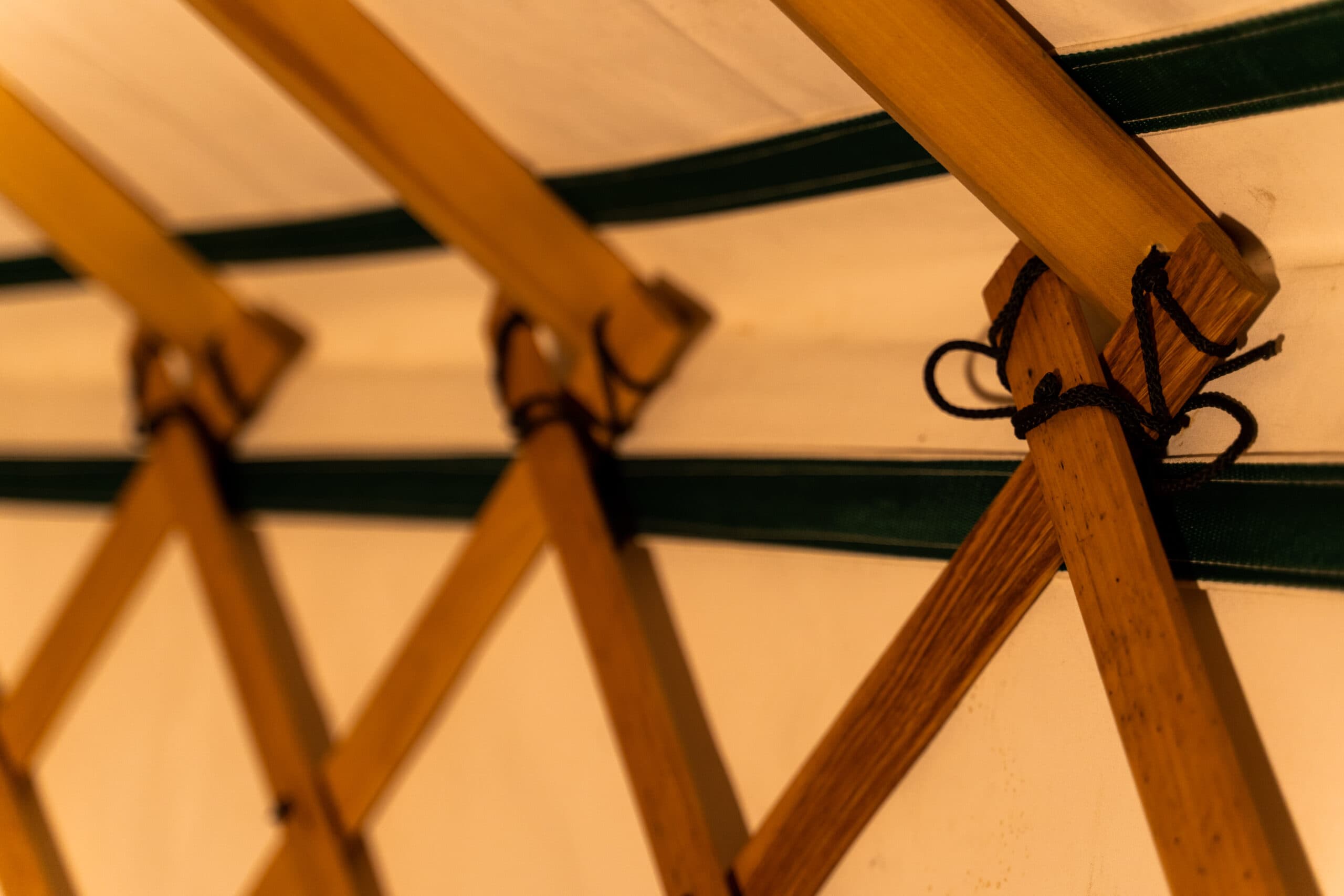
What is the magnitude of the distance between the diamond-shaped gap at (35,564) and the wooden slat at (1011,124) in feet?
6.07

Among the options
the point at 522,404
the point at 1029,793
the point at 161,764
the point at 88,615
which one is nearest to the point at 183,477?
the point at 88,615

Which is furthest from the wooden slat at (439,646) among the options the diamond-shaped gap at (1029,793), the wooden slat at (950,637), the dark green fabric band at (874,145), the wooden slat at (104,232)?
the wooden slat at (104,232)

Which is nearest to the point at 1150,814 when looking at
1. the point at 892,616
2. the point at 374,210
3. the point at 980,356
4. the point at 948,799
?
the point at 948,799

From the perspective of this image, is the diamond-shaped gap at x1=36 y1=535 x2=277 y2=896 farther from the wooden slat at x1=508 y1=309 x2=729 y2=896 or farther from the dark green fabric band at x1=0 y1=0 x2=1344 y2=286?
the wooden slat at x1=508 y1=309 x2=729 y2=896

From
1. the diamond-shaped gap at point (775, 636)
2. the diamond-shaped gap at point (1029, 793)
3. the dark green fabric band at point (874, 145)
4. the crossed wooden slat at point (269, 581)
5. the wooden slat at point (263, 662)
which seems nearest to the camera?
the dark green fabric band at point (874, 145)

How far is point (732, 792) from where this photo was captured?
135 cm

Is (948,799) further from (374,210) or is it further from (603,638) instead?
(374,210)

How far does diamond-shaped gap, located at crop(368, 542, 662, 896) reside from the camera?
4.77 feet

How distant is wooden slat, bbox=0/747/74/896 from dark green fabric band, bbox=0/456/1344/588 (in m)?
0.64

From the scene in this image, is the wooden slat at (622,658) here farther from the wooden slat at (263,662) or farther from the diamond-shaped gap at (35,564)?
the diamond-shaped gap at (35,564)

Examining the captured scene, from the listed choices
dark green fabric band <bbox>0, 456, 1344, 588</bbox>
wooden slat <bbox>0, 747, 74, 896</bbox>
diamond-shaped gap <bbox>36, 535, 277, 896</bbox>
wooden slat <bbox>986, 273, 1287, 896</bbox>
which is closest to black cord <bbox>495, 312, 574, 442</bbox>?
dark green fabric band <bbox>0, 456, 1344, 588</bbox>

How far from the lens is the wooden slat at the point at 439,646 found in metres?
1.54

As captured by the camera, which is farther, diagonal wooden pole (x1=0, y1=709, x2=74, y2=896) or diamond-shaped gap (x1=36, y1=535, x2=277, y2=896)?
diagonal wooden pole (x1=0, y1=709, x2=74, y2=896)

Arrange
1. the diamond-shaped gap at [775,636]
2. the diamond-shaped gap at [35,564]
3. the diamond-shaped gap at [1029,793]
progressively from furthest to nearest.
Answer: the diamond-shaped gap at [35,564] < the diamond-shaped gap at [775,636] < the diamond-shaped gap at [1029,793]
